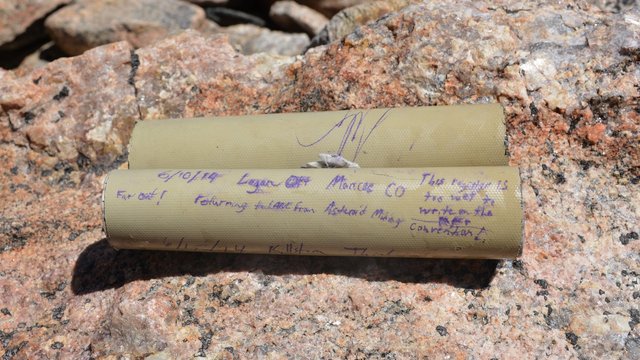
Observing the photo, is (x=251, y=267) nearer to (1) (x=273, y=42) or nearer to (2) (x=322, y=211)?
(2) (x=322, y=211)

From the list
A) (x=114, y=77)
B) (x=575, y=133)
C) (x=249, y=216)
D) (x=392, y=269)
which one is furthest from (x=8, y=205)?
(x=575, y=133)

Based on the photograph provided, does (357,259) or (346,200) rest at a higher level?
(346,200)

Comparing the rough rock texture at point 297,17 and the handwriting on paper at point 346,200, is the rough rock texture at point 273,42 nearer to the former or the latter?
the rough rock texture at point 297,17

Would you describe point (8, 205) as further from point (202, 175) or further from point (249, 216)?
point (249, 216)
